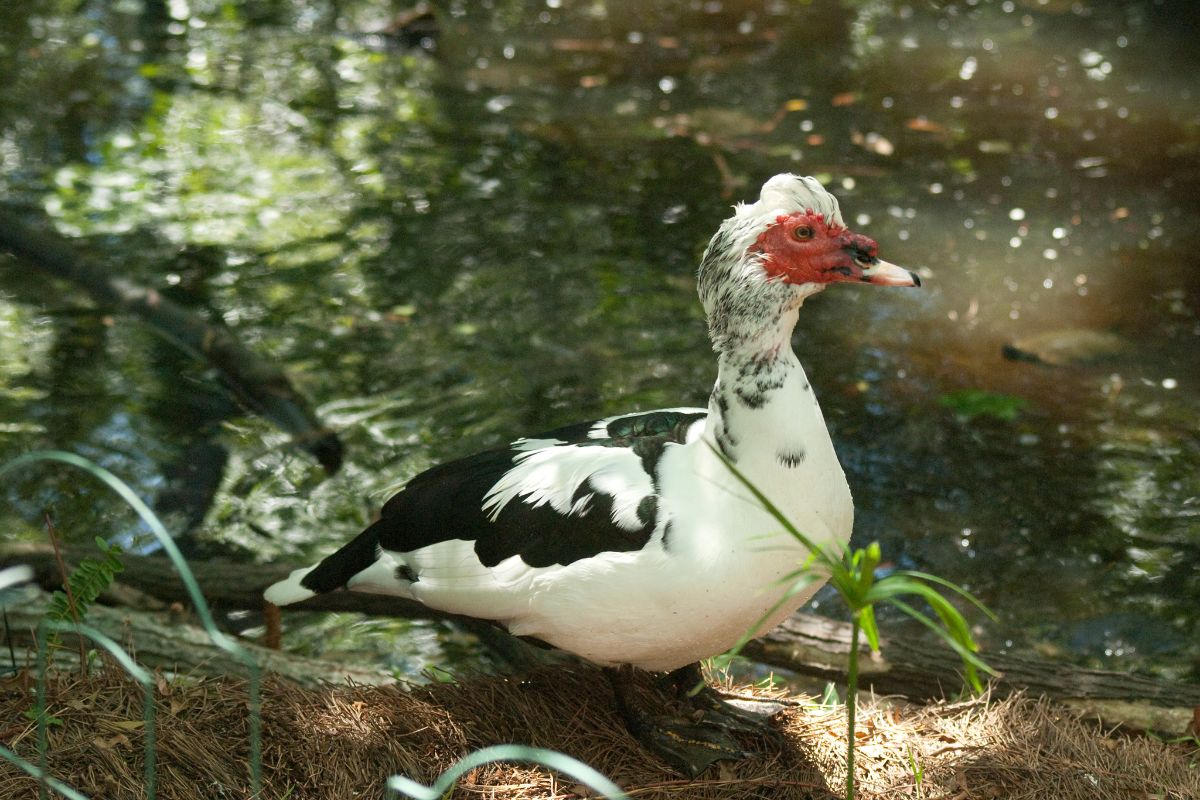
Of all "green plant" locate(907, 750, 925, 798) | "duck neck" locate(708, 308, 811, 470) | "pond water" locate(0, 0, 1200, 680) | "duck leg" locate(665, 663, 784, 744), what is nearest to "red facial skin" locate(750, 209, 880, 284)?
"duck neck" locate(708, 308, 811, 470)

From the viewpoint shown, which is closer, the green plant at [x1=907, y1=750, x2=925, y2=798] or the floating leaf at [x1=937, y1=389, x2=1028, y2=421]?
the green plant at [x1=907, y1=750, x2=925, y2=798]

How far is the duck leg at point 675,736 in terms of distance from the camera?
316cm

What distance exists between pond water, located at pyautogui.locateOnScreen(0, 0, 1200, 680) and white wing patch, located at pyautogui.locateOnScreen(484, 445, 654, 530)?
1.41m

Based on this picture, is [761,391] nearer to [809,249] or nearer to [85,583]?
[809,249]

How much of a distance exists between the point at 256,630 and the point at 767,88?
209 inches

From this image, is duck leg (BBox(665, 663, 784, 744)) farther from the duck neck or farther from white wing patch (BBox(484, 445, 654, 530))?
the duck neck

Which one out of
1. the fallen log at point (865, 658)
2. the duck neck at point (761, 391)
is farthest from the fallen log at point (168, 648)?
the duck neck at point (761, 391)

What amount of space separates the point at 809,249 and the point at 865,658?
54.4 inches

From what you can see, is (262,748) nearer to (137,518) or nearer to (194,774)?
(194,774)

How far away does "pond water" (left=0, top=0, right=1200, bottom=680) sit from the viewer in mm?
5008

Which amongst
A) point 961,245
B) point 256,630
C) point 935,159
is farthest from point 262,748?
point 935,159

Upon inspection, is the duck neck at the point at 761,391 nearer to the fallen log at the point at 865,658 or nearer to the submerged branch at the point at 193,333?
the fallen log at the point at 865,658

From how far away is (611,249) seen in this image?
21.9 feet

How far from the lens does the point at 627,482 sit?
3.03m
